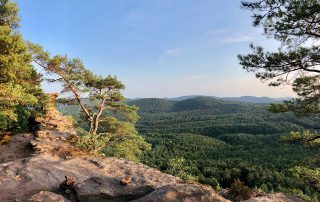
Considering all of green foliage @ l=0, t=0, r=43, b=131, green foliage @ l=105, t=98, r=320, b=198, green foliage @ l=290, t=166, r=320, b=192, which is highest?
green foliage @ l=0, t=0, r=43, b=131

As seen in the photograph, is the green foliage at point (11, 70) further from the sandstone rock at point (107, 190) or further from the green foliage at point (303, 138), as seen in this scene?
the green foliage at point (303, 138)

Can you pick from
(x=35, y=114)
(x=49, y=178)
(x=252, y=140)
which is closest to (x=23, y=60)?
(x=35, y=114)

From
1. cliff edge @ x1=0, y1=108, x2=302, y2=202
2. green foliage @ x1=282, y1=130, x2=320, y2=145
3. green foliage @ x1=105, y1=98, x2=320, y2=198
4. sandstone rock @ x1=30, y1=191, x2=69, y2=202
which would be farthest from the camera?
green foliage @ x1=105, y1=98, x2=320, y2=198

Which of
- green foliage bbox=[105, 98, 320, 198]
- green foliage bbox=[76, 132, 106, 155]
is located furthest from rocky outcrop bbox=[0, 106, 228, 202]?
green foliage bbox=[105, 98, 320, 198]

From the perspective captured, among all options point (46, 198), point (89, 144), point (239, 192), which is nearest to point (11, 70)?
point (89, 144)

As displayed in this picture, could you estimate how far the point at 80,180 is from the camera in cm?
1329

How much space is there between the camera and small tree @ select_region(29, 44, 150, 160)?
2092 centimetres

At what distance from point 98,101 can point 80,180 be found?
38.0ft

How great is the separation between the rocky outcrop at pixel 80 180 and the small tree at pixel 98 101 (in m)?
3.10

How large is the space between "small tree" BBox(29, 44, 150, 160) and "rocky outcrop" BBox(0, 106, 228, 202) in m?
3.10

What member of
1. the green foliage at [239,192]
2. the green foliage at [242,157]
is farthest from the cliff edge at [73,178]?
the green foliage at [242,157]

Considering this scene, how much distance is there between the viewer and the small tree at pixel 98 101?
20922 millimetres

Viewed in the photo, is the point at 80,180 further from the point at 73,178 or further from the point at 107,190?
the point at 107,190

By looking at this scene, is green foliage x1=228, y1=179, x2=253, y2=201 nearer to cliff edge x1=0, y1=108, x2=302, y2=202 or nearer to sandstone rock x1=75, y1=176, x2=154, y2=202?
cliff edge x1=0, y1=108, x2=302, y2=202
